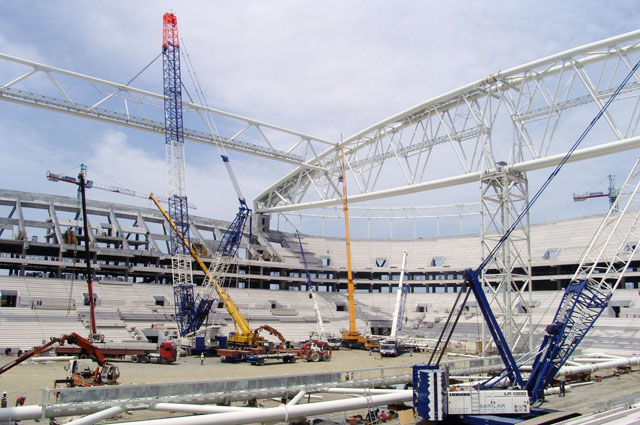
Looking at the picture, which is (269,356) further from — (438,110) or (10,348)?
(438,110)

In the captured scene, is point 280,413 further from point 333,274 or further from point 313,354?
point 333,274

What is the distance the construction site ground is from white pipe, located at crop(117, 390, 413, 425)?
2.80ft

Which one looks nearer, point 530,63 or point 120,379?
point 120,379

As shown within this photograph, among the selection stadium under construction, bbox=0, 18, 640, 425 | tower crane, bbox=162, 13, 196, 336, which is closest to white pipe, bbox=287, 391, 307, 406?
stadium under construction, bbox=0, 18, 640, 425

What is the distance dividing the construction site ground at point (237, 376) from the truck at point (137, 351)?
923mm

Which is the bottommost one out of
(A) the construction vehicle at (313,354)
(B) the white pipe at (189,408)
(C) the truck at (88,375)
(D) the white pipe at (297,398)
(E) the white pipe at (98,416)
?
(A) the construction vehicle at (313,354)

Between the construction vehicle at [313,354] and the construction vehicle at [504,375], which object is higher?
the construction vehicle at [504,375]

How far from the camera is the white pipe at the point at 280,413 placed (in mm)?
17094

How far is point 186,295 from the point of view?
5966cm

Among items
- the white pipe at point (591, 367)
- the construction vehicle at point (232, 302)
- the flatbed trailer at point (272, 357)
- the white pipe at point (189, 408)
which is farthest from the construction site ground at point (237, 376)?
the construction vehicle at point (232, 302)

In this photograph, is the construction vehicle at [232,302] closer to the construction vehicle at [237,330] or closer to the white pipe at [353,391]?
the construction vehicle at [237,330]

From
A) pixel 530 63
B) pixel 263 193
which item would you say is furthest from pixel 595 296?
pixel 263 193

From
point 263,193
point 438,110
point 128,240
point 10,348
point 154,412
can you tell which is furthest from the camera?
point 263,193

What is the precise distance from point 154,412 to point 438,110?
37.9 m
